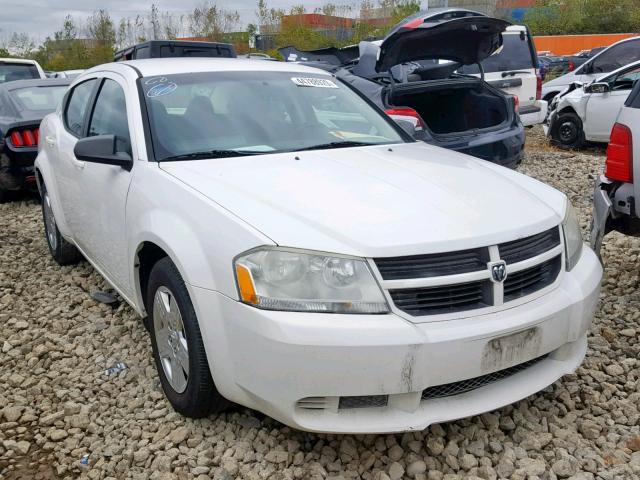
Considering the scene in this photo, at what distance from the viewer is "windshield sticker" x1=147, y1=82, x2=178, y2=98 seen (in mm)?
3340

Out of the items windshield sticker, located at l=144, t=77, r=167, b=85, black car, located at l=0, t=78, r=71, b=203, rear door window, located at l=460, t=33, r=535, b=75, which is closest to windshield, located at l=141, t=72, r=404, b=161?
windshield sticker, located at l=144, t=77, r=167, b=85

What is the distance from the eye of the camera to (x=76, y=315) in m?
4.12

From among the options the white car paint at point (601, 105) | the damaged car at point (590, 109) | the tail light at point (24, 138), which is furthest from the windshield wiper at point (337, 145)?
the white car paint at point (601, 105)

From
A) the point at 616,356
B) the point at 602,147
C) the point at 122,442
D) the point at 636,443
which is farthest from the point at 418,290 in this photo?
the point at 602,147

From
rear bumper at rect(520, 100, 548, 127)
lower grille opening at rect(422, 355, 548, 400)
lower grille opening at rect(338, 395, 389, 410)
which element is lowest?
rear bumper at rect(520, 100, 548, 127)

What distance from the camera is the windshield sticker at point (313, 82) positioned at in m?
3.79

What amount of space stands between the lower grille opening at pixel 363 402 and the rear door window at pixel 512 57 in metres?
8.42

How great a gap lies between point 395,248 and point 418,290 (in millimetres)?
172

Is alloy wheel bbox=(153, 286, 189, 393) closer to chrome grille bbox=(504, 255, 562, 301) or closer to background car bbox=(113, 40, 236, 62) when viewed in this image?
chrome grille bbox=(504, 255, 562, 301)

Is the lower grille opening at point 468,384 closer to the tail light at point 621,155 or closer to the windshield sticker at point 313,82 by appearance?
the tail light at point 621,155

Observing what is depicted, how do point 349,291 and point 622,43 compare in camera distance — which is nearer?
point 349,291

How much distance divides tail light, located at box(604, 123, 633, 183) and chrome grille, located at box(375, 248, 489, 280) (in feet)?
6.01

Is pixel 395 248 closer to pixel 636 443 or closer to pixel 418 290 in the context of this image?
pixel 418 290

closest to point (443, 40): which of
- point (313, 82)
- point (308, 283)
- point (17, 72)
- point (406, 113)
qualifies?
point (406, 113)
